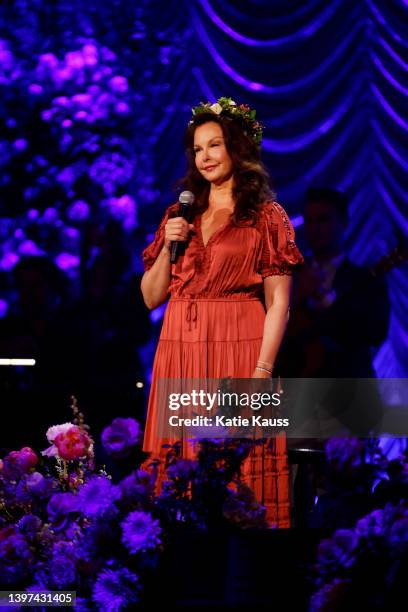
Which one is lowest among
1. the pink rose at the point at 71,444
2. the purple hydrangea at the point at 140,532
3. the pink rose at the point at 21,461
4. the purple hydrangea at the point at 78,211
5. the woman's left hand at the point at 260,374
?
the purple hydrangea at the point at 140,532

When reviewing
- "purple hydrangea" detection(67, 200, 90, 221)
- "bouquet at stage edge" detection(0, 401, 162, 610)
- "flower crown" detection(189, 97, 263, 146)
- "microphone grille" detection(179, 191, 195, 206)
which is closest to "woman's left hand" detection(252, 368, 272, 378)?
"microphone grille" detection(179, 191, 195, 206)

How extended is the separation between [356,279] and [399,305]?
0.99ft

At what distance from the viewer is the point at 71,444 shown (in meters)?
1.73

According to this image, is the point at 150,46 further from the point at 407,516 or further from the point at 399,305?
the point at 407,516

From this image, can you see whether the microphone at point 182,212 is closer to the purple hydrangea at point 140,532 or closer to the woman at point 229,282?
the woman at point 229,282

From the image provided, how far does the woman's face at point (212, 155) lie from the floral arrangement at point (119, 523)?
3.94 feet

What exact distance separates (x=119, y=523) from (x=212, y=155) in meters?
1.39

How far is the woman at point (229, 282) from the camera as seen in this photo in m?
2.41

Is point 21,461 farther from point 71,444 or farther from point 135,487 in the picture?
point 135,487

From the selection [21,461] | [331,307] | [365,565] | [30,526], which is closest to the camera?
[365,565]

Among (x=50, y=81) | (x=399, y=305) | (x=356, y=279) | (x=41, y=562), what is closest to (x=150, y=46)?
(x=50, y=81)

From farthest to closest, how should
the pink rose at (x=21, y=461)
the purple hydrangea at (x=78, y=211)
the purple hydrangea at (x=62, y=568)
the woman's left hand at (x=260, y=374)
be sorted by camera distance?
the purple hydrangea at (x=78, y=211)
the woman's left hand at (x=260, y=374)
the pink rose at (x=21, y=461)
the purple hydrangea at (x=62, y=568)

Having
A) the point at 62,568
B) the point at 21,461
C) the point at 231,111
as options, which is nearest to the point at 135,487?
the point at 62,568

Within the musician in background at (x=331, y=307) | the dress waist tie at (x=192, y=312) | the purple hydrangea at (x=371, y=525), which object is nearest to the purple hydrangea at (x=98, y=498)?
the purple hydrangea at (x=371, y=525)
